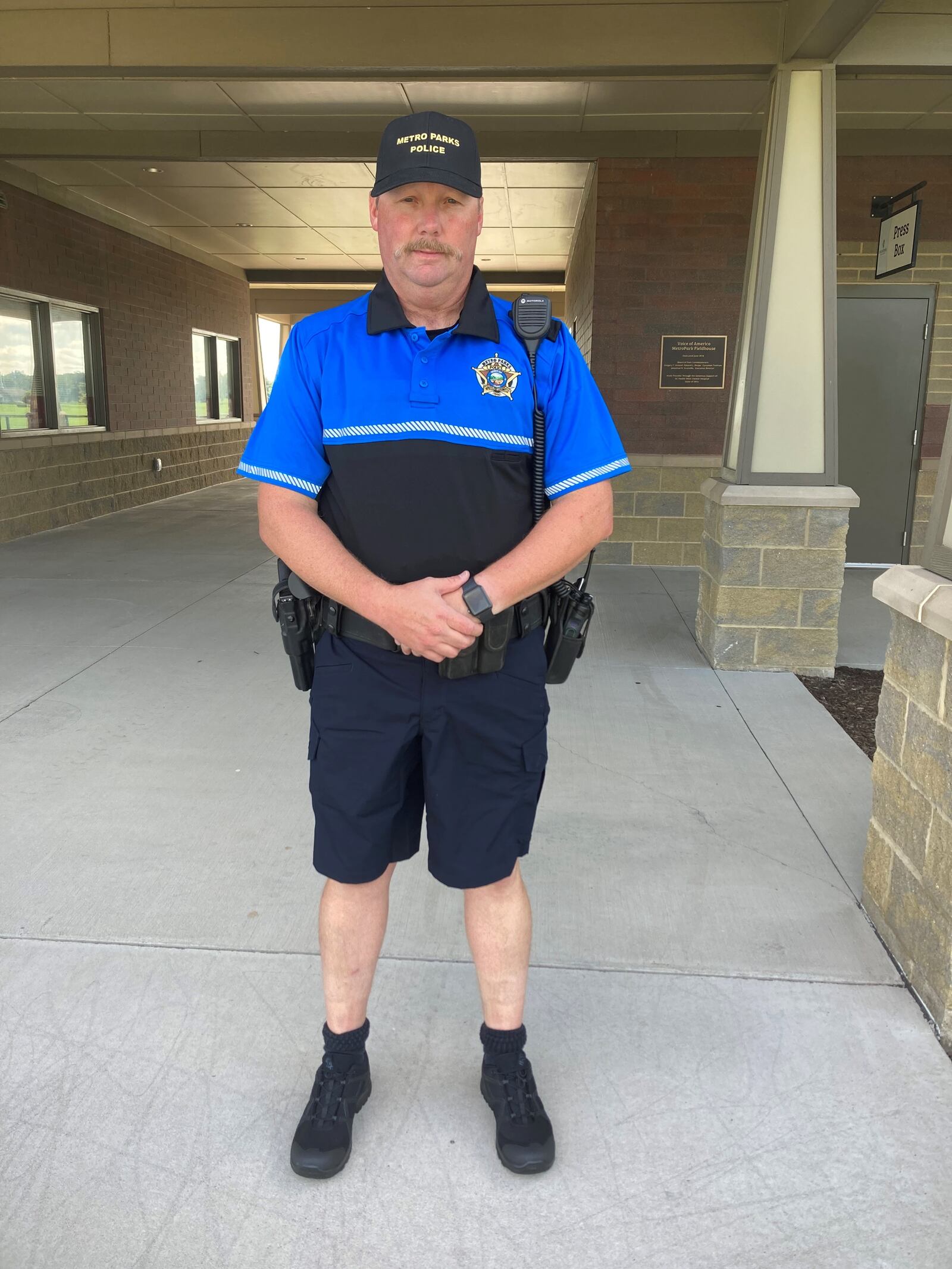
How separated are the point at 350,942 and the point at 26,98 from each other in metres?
7.42

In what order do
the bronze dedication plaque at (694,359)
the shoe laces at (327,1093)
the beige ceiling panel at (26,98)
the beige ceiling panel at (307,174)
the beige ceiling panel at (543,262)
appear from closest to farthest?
the shoe laces at (327,1093), the beige ceiling panel at (26,98), the bronze dedication plaque at (694,359), the beige ceiling panel at (307,174), the beige ceiling panel at (543,262)

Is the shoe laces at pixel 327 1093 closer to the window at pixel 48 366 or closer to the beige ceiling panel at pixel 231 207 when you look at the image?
the window at pixel 48 366

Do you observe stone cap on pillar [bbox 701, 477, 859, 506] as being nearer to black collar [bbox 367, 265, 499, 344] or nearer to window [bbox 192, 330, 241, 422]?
black collar [bbox 367, 265, 499, 344]

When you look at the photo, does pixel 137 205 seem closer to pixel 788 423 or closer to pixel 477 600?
pixel 788 423

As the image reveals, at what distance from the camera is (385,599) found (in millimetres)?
1646

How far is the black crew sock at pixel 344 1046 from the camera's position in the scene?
74.3 inches

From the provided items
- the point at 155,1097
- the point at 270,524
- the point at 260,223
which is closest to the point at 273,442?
the point at 270,524

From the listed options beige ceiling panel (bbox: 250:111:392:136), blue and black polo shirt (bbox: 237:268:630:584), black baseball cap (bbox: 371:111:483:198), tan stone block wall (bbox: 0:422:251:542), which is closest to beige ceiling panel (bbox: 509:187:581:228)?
beige ceiling panel (bbox: 250:111:392:136)

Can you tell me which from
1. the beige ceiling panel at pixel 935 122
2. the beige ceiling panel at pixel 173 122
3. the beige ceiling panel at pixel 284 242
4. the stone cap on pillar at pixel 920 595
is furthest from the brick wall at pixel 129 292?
the stone cap on pillar at pixel 920 595

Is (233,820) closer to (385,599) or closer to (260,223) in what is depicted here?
(385,599)

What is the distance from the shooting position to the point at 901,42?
16.2 ft

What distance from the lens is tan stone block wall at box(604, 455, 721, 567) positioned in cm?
823

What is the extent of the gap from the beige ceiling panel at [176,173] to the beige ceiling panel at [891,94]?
500cm

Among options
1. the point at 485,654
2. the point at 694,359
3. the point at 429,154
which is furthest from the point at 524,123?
the point at 485,654
